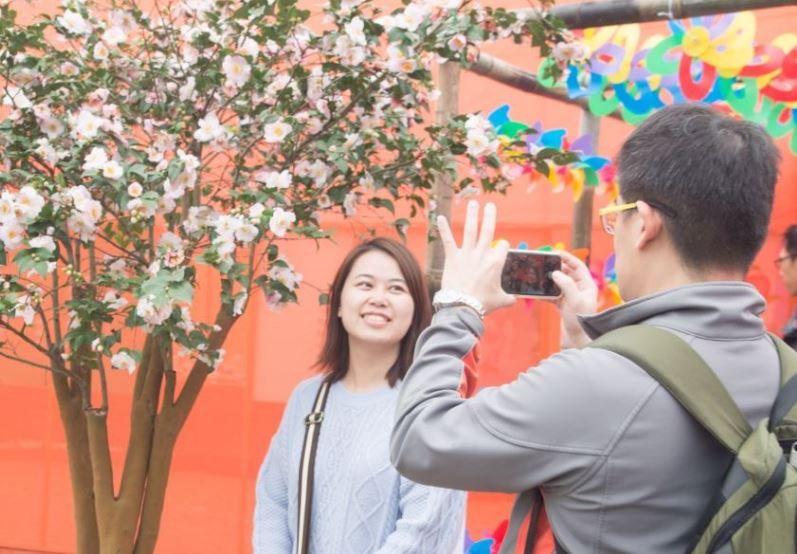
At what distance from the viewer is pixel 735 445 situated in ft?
3.78

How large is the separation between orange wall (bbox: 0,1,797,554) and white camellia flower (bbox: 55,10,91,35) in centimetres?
143

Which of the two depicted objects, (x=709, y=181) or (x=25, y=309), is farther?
(x=25, y=309)

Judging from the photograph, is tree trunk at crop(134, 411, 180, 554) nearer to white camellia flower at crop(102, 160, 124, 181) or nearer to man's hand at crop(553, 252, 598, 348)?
white camellia flower at crop(102, 160, 124, 181)

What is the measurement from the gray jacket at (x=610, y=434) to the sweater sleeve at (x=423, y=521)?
976mm

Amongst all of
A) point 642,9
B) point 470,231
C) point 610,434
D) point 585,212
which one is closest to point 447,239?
point 470,231

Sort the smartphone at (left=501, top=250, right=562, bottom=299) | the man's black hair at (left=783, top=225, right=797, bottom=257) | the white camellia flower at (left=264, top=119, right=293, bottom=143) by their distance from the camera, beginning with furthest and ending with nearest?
the man's black hair at (left=783, top=225, right=797, bottom=257) < the white camellia flower at (left=264, top=119, right=293, bottom=143) < the smartphone at (left=501, top=250, right=562, bottom=299)

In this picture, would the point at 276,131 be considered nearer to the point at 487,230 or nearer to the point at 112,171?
the point at 112,171

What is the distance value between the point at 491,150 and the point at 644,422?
1.53 m

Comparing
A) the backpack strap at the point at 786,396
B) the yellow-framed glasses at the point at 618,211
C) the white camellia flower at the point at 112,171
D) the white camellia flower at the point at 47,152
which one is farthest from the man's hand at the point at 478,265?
the white camellia flower at the point at 47,152

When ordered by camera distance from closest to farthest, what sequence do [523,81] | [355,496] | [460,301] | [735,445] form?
[735,445], [460,301], [355,496], [523,81]

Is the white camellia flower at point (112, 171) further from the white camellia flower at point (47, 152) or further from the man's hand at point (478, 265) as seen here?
the man's hand at point (478, 265)

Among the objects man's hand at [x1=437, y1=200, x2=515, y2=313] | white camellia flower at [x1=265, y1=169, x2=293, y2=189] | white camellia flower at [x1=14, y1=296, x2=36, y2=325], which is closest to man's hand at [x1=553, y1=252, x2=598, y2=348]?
man's hand at [x1=437, y1=200, x2=515, y2=313]

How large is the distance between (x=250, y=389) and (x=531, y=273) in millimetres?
2876

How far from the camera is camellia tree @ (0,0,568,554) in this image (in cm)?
224
